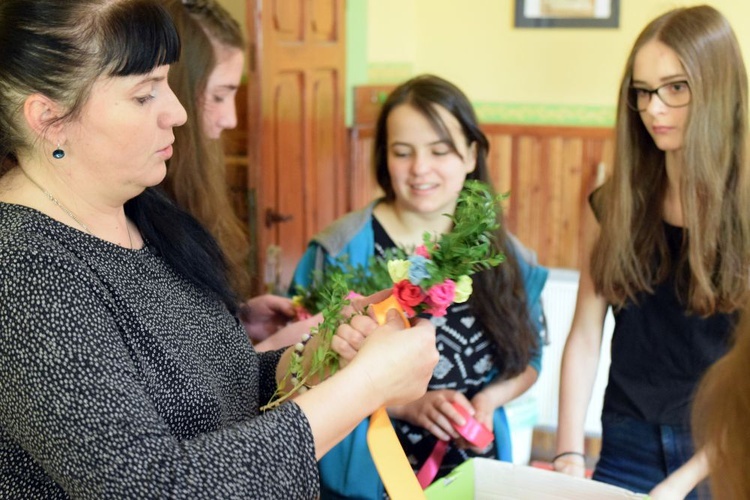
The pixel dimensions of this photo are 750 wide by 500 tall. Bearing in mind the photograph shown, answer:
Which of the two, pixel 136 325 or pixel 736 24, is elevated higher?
pixel 736 24

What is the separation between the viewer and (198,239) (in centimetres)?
167

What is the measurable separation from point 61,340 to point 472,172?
4.92 ft

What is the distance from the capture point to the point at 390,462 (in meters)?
1.36

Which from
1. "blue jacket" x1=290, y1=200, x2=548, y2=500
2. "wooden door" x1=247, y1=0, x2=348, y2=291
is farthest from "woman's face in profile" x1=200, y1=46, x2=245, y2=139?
"wooden door" x1=247, y1=0, x2=348, y2=291

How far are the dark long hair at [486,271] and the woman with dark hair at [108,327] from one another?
0.85m

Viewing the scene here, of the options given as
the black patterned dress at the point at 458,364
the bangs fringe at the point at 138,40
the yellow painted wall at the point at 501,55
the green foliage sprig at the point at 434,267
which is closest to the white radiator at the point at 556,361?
the yellow painted wall at the point at 501,55

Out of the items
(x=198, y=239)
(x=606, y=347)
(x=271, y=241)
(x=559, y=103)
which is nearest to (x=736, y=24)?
(x=559, y=103)

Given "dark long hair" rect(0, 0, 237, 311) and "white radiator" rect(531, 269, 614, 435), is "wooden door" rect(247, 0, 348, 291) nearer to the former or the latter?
"white radiator" rect(531, 269, 614, 435)

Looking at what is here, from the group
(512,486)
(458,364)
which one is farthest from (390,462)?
(458,364)

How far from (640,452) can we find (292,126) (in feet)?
8.12

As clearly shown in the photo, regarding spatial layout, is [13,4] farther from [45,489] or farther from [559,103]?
[559,103]

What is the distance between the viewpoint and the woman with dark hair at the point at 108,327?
1.13 metres

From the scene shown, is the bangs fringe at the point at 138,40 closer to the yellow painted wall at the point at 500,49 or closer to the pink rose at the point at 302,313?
the pink rose at the point at 302,313

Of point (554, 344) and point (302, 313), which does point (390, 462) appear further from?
point (554, 344)
